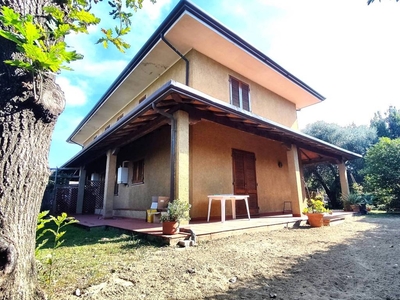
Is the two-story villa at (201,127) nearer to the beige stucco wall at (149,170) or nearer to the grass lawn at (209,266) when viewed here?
the beige stucco wall at (149,170)

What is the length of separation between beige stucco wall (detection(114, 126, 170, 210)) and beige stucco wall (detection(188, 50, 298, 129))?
1.90m

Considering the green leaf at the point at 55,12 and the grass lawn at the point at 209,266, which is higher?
the green leaf at the point at 55,12

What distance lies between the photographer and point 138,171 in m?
8.60

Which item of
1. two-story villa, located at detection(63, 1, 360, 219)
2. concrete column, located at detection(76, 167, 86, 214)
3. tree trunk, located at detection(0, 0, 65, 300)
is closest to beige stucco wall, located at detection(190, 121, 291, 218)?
two-story villa, located at detection(63, 1, 360, 219)

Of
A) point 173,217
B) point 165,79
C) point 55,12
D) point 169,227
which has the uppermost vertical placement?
point 165,79

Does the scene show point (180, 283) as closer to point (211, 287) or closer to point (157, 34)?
point (211, 287)

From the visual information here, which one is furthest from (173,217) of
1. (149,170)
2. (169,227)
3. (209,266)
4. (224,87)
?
(224,87)

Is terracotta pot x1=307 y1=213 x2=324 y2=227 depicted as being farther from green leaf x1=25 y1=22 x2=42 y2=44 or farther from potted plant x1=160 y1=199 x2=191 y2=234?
green leaf x1=25 y1=22 x2=42 y2=44

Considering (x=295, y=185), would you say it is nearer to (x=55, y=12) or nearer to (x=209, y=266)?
(x=209, y=266)

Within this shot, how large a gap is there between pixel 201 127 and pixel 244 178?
247 centimetres

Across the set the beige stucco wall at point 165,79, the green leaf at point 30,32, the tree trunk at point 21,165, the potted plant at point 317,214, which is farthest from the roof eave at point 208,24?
the green leaf at point 30,32

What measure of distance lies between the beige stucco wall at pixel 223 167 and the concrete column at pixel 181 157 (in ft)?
4.88

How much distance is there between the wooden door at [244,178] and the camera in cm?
747

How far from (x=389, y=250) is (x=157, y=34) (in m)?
7.29
